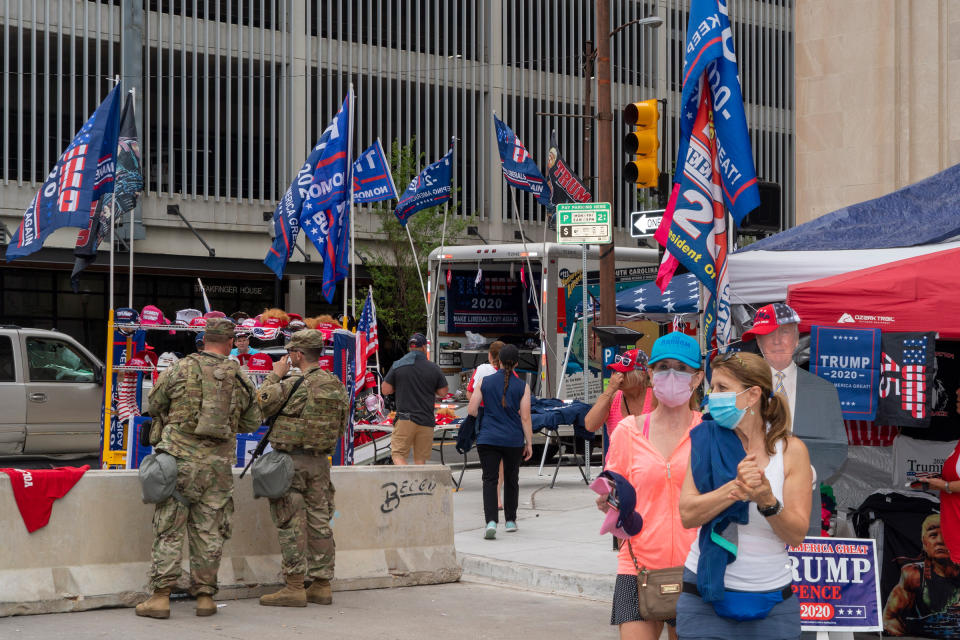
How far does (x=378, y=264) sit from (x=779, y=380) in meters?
26.1

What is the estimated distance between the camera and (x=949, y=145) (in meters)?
15.2

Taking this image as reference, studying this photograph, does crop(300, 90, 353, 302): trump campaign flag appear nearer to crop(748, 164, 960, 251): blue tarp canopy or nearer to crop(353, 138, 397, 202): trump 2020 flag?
crop(353, 138, 397, 202): trump 2020 flag

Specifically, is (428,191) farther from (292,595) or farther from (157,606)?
(157,606)

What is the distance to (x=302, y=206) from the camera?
15594 millimetres

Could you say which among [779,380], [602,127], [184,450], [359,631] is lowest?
[359,631]

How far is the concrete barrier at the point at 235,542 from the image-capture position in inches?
318

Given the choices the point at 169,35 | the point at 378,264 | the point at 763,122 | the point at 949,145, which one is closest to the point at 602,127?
the point at 949,145

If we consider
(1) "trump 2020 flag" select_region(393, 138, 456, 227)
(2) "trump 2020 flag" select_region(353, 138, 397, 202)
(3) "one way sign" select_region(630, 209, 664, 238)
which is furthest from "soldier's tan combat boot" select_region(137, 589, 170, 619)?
(1) "trump 2020 flag" select_region(393, 138, 456, 227)

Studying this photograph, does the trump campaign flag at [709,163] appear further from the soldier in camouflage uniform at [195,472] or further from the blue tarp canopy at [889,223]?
the soldier in camouflage uniform at [195,472]

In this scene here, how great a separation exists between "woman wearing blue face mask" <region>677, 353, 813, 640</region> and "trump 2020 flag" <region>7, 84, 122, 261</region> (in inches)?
445

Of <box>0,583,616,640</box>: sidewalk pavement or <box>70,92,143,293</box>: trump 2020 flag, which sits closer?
<box>0,583,616,640</box>: sidewalk pavement

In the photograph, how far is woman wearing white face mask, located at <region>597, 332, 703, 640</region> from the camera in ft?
16.1

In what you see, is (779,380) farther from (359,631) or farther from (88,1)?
(88,1)

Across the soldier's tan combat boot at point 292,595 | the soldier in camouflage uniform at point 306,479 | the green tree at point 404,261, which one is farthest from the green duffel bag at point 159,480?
the green tree at point 404,261
